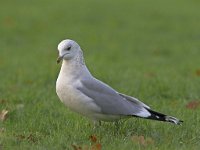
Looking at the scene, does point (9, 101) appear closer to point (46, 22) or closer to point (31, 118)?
point (31, 118)

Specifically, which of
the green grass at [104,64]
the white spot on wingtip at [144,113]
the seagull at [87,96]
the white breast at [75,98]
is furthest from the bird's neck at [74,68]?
the white spot on wingtip at [144,113]

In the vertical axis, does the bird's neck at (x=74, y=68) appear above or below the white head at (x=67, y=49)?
below

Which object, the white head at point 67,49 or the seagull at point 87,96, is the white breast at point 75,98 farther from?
the white head at point 67,49

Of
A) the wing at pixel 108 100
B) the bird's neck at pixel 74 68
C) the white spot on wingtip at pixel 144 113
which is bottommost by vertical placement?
the white spot on wingtip at pixel 144 113

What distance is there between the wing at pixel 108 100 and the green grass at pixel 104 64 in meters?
0.21

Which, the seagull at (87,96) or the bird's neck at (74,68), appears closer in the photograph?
the seagull at (87,96)

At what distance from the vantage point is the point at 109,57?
12.7 meters

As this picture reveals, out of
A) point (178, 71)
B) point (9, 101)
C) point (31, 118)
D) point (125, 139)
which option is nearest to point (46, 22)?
point (178, 71)

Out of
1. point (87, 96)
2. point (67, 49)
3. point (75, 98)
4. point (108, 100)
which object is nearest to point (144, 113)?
point (108, 100)

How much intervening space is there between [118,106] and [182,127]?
29.8 inches

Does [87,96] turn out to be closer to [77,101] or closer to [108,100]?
[77,101]

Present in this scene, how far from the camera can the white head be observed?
5.52 meters

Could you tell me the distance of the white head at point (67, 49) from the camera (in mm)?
5520

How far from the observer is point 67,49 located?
5.56m
